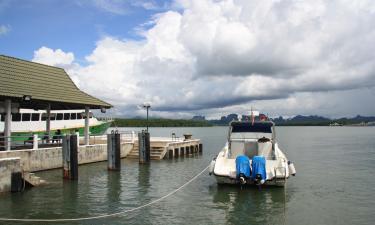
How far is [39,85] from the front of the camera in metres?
25.2

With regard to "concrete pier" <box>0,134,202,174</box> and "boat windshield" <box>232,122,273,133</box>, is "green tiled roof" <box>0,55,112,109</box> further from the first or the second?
"boat windshield" <box>232,122,273,133</box>

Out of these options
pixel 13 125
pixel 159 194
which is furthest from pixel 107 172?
pixel 13 125

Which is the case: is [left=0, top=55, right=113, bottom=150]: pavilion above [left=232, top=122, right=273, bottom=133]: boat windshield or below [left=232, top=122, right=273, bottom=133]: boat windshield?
above

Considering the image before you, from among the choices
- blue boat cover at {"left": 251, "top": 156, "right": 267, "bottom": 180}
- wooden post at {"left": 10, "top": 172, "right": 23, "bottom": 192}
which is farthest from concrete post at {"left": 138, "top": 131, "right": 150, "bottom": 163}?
blue boat cover at {"left": 251, "top": 156, "right": 267, "bottom": 180}

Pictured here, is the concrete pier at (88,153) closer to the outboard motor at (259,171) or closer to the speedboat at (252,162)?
the speedboat at (252,162)

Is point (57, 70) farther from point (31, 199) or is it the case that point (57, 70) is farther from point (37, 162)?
point (31, 199)

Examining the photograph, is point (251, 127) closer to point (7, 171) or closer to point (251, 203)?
point (251, 203)

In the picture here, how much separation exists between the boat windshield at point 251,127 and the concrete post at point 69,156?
9781 mm

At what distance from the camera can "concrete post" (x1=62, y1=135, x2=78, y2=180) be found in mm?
21406

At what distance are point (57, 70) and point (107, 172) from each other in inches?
371

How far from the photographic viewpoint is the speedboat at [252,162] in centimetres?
1828

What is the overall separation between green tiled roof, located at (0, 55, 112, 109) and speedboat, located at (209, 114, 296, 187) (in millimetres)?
11339

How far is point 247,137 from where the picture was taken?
84.3 ft

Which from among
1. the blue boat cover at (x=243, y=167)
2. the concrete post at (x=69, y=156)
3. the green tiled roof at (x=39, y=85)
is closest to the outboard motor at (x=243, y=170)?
the blue boat cover at (x=243, y=167)
